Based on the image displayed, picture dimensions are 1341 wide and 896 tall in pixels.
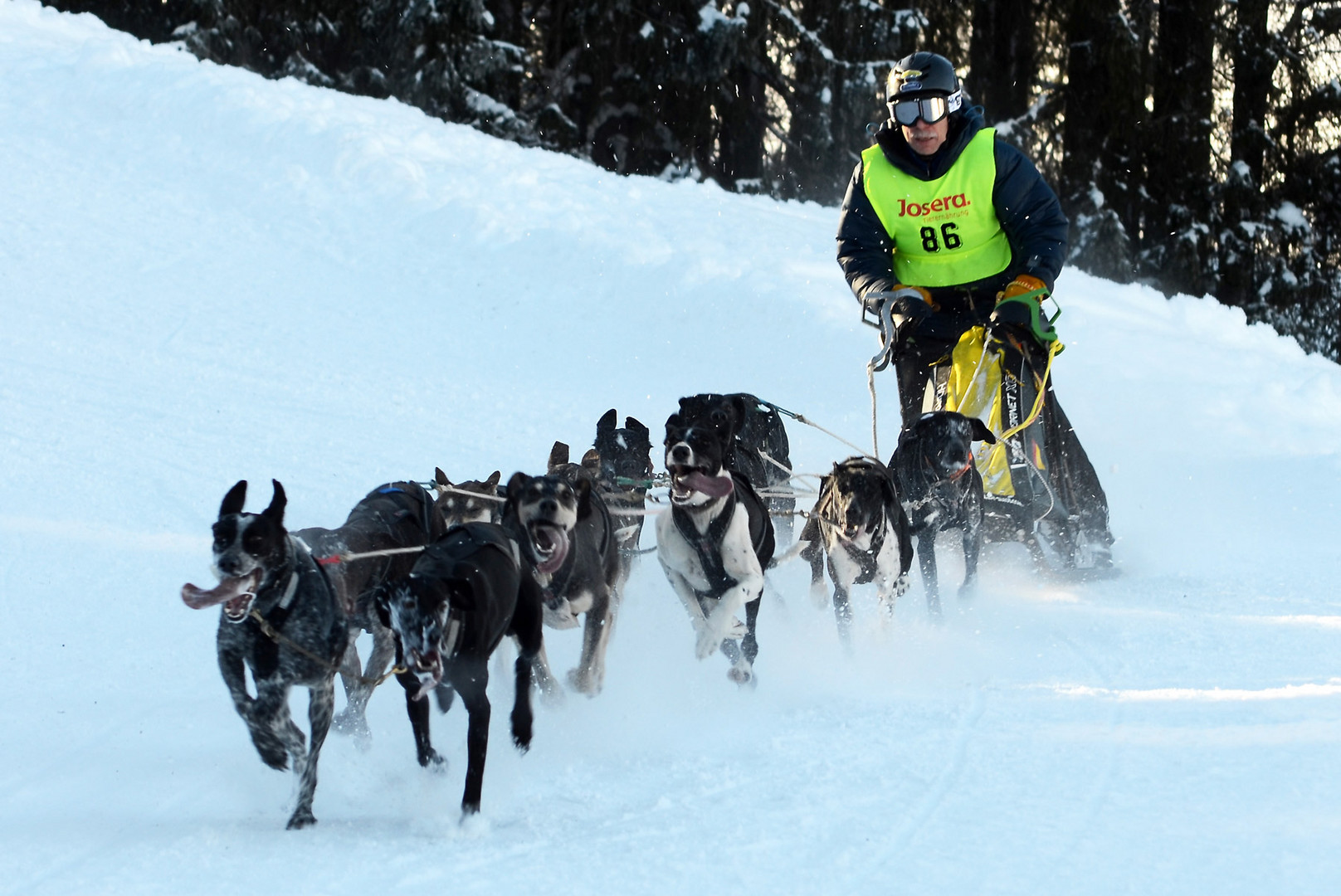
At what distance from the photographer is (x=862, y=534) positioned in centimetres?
523

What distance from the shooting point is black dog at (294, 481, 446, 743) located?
4.37 metres

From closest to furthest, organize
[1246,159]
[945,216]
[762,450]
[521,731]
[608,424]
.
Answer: [521,731] < [945,216] < [608,424] < [762,450] < [1246,159]

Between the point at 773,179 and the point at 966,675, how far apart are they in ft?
58.1

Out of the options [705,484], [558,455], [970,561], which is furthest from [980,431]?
[558,455]

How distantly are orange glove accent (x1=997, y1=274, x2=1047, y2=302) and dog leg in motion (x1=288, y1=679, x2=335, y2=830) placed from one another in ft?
10.4

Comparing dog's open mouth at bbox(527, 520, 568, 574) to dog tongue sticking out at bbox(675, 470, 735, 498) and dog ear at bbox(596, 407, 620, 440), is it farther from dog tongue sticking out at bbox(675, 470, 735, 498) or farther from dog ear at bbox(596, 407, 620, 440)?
dog ear at bbox(596, 407, 620, 440)

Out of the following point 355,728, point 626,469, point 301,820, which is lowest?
point 301,820

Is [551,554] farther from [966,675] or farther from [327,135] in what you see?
[327,135]

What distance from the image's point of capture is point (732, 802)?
369cm

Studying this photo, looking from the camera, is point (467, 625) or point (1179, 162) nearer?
point (467, 625)

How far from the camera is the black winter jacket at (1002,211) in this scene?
5816 mm

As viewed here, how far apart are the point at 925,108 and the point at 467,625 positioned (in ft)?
10.0

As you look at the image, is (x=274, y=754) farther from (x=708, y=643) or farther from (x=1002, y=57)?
(x=1002, y=57)

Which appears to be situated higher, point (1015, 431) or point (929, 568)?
point (1015, 431)
